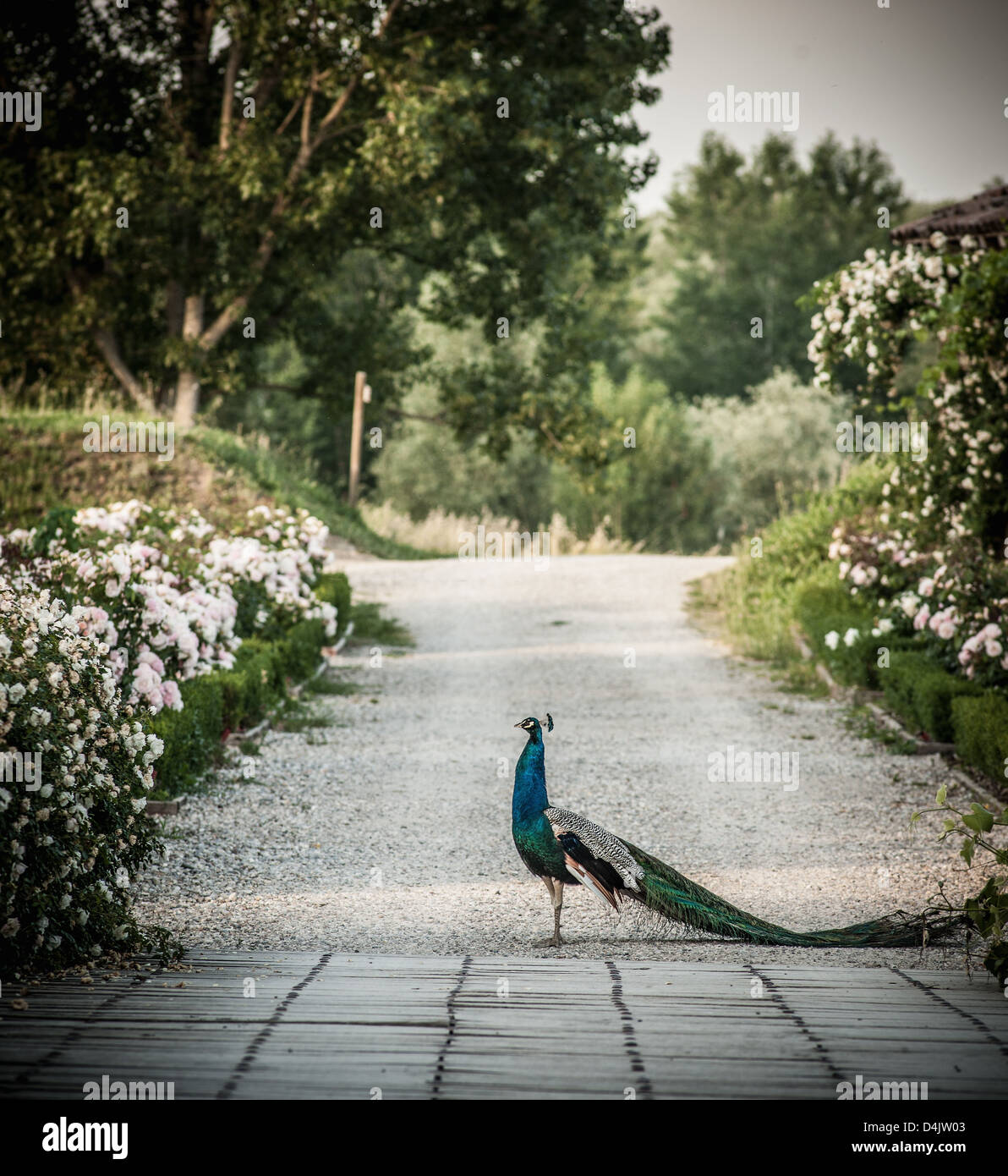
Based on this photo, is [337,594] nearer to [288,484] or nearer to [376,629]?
[376,629]

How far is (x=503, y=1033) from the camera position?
304cm

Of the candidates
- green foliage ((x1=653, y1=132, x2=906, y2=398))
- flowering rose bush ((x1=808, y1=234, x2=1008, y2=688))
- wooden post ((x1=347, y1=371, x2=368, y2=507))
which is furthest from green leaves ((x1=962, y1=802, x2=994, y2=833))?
green foliage ((x1=653, y1=132, x2=906, y2=398))

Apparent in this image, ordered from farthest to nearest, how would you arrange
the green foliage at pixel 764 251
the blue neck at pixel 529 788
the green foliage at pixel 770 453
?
the green foliage at pixel 764 251, the green foliage at pixel 770 453, the blue neck at pixel 529 788

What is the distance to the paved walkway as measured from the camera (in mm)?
2674

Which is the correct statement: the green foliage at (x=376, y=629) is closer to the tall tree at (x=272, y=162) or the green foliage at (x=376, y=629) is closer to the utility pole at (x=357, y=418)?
the tall tree at (x=272, y=162)

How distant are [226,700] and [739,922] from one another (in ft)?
14.8

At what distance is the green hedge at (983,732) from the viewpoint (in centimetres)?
692

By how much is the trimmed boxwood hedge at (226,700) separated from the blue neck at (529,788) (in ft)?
7.63

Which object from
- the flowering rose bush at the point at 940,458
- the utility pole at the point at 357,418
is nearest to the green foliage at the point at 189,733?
the flowering rose bush at the point at 940,458

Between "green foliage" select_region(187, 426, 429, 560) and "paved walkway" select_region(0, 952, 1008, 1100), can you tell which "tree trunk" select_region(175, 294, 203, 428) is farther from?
"paved walkway" select_region(0, 952, 1008, 1100)

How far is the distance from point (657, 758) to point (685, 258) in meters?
40.8
